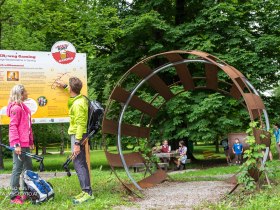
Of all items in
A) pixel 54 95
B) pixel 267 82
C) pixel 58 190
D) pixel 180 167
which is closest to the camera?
pixel 58 190

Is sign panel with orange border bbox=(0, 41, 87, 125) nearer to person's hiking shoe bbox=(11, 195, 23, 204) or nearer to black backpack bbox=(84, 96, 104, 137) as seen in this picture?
black backpack bbox=(84, 96, 104, 137)

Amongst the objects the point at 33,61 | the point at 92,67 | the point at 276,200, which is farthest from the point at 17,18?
the point at 276,200

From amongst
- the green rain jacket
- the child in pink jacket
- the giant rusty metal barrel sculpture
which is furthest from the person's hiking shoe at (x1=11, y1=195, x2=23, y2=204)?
the giant rusty metal barrel sculpture

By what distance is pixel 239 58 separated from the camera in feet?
54.1

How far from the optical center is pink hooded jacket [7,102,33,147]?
7.16 m

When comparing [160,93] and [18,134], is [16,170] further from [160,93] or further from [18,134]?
[160,93]

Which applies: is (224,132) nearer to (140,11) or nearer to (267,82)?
(267,82)

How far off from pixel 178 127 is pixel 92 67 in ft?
16.9

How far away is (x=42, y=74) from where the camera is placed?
1141cm

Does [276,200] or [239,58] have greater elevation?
[239,58]

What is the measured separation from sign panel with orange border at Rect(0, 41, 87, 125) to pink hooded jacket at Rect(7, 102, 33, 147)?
3.99m

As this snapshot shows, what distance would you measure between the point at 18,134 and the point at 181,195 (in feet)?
10.7

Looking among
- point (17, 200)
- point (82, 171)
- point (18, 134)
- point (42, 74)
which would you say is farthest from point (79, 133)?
point (42, 74)

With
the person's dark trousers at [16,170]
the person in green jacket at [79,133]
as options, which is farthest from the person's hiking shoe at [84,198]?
the person's dark trousers at [16,170]
